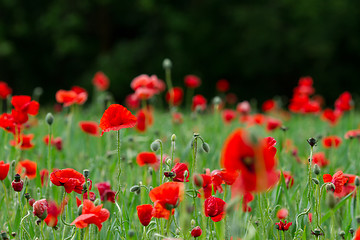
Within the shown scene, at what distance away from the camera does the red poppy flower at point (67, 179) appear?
41.9 inches

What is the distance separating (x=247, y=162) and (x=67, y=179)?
577 millimetres

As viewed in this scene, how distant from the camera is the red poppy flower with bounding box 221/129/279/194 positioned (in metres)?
0.59

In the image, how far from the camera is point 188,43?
38.5ft

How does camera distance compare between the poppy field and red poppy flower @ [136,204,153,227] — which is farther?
red poppy flower @ [136,204,153,227]

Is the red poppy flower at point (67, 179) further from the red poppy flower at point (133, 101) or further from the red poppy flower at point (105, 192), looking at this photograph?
the red poppy flower at point (133, 101)

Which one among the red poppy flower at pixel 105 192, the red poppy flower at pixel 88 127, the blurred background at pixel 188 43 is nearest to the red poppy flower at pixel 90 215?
the red poppy flower at pixel 105 192

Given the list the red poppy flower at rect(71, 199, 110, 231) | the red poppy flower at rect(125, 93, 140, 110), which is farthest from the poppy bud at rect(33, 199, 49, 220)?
the red poppy flower at rect(125, 93, 140, 110)

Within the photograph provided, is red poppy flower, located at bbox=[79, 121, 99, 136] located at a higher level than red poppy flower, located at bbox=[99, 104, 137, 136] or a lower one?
higher

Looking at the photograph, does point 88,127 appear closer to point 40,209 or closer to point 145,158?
point 145,158

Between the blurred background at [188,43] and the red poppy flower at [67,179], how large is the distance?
29.8 feet

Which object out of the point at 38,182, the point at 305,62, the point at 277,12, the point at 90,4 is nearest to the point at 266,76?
the point at 305,62

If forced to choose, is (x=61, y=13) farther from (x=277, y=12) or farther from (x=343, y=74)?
(x=343, y=74)

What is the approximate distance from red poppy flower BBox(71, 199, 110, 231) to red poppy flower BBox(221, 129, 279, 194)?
34 centimetres

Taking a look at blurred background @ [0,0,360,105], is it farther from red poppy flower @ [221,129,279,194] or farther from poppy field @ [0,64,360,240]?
red poppy flower @ [221,129,279,194]
